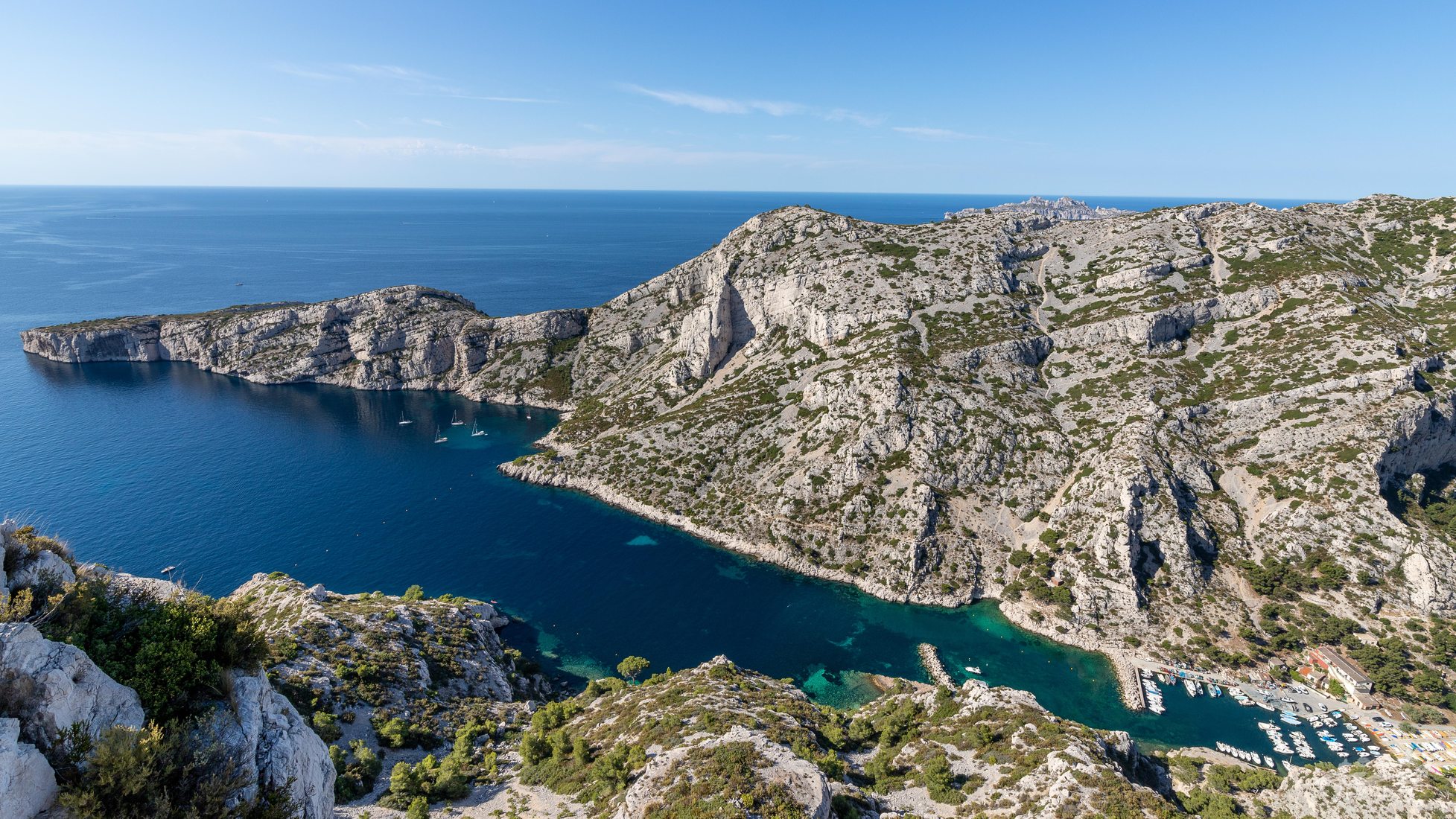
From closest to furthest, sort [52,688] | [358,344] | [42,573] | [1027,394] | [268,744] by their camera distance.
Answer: [52,688] < [42,573] < [268,744] < [1027,394] < [358,344]

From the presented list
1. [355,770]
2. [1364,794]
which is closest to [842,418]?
[1364,794]

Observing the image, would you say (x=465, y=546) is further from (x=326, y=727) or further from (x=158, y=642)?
(x=158, y=642)

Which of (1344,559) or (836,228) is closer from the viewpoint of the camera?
(1344,559)

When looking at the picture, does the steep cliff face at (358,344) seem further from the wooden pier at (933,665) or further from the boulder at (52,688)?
the boulder at (52,688)

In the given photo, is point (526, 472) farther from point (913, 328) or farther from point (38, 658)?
point (38, 658)

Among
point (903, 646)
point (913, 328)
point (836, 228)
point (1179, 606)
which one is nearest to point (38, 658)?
point (903, 646)

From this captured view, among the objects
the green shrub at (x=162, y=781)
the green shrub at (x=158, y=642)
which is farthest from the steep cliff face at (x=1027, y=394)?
the green shrub at (x=162, y=781)

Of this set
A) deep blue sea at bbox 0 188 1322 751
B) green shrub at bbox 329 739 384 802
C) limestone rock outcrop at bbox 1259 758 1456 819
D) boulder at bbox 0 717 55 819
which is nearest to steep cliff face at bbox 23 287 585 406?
deep blue sea at bbox 0 188 1322 751
